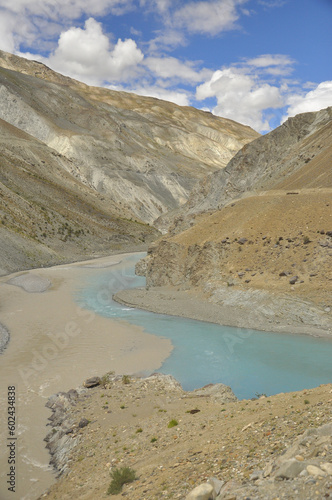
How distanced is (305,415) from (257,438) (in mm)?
1535

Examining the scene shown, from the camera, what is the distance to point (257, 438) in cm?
963

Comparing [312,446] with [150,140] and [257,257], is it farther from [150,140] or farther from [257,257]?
[150,140]

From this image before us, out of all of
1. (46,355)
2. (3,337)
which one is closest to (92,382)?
(46,355)

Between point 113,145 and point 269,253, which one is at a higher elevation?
point 113,145

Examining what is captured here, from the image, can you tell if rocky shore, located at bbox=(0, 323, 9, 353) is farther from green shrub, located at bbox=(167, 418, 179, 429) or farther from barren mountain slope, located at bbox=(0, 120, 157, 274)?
barren mountain slope, located at bbox=(0, 120, 157, 274)

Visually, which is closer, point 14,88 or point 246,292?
point 246,292

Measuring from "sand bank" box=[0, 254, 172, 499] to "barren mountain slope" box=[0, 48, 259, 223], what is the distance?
72.5 m

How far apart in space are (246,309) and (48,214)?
52.1m

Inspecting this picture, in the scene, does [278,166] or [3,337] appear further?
[278,166]

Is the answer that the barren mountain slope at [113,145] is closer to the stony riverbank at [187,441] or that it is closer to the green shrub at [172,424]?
the stony riverbank at [187,441]

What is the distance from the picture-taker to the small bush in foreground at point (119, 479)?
9.45 meters

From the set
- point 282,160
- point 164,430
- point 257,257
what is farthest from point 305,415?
point 282,160

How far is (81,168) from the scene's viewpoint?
110625 mm

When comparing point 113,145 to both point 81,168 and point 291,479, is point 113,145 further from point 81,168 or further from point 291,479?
point 291,479
